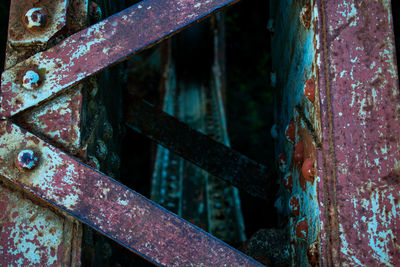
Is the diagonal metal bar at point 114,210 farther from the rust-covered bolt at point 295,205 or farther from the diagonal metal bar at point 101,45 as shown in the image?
the rust-covered bolt at point 295,205

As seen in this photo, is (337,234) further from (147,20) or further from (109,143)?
(109,143)

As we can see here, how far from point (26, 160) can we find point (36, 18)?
44cm

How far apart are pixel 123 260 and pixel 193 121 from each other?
5.56 ft

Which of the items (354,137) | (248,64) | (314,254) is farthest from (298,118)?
(248,64)

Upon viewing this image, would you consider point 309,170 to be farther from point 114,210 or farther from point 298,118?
point 114,210

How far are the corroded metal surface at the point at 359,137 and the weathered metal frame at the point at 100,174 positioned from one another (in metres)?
0.27

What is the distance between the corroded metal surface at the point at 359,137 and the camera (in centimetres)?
90

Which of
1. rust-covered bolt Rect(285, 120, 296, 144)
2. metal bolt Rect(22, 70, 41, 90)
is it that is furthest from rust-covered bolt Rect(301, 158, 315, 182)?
metal bolt Rect(22, 70, 41, 90)

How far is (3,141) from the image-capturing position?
102 centimetres

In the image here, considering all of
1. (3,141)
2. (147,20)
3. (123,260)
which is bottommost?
(123,260)

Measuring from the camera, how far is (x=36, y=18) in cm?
108

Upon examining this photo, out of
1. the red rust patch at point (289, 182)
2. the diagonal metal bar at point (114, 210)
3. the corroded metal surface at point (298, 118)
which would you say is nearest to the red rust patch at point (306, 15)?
the corroded metal surface at point (298, 118)

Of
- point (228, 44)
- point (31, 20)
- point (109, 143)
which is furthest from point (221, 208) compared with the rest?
point (228, 44)

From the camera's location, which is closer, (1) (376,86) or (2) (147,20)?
(1) (376,86)
